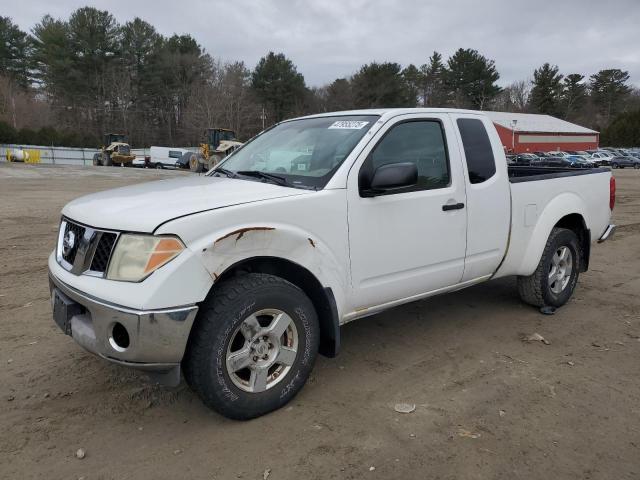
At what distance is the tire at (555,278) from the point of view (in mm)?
4836

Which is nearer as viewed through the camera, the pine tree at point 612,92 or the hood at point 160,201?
the hood at point 160,201

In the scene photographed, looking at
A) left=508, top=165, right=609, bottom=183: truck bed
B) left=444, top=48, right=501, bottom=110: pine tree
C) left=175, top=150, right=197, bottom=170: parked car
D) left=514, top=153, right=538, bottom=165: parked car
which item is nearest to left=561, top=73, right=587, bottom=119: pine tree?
left=444, top=48, right=501, bottom=110: pine tree

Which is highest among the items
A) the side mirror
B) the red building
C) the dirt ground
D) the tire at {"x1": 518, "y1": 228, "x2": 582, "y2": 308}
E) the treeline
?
the treeline

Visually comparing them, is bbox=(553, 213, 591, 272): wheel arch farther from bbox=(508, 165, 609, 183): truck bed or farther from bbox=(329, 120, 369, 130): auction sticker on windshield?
bbox=(329, 120, 369, 130): auction sticker on windshield

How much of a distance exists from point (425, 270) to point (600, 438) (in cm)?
150

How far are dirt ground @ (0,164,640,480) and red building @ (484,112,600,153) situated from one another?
61002mm

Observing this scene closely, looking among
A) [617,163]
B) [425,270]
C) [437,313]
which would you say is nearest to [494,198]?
[425,270]

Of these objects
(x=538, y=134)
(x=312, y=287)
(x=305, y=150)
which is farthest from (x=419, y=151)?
(x=538, y=134)

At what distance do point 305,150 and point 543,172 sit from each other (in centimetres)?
349

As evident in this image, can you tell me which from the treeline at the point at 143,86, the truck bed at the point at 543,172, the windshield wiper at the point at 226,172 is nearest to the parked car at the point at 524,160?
the truck bed at the point at 543,172

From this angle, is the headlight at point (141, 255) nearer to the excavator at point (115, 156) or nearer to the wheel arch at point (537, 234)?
the wheel arch at point (537, 234)

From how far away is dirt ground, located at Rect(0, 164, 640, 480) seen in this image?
2650 mm

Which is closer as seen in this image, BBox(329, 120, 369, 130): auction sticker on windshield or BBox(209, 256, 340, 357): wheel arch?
BBox(209, 256, 340, 357): wheel arch

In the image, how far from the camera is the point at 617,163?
4734cm
